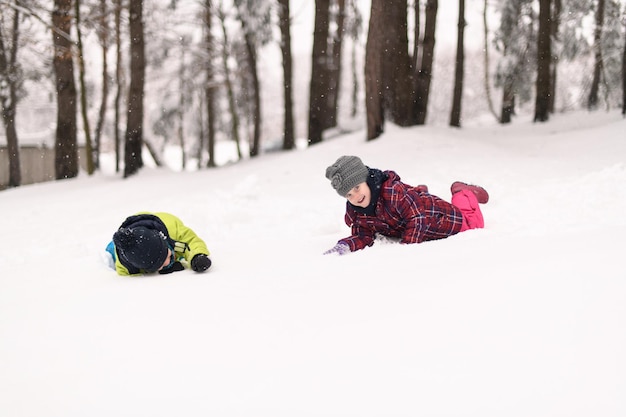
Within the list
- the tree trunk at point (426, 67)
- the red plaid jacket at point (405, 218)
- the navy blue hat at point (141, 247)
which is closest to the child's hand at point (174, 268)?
the navy blue hat at point (141, 247)

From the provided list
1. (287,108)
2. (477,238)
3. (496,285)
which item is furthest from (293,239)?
(287,108)

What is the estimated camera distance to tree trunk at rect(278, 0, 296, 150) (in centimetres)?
1384

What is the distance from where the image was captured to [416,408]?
1461 millimetres

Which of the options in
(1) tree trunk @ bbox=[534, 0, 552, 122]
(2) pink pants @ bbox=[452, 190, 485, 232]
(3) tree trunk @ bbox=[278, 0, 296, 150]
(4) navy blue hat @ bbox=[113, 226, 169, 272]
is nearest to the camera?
(4) navy blue hat @ bbox=[113, 226, 169, 272]

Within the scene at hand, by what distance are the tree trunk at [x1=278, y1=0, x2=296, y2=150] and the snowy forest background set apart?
4 cm

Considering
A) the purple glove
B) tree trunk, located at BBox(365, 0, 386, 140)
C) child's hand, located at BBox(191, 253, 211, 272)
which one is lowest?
child's hand, located at BBox(191, 253, 211, 272)

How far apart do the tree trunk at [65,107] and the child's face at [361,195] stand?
33.3 ft

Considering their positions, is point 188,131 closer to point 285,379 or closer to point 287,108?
point 287,108

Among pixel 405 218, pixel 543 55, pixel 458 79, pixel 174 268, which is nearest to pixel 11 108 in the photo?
pixel 458 79

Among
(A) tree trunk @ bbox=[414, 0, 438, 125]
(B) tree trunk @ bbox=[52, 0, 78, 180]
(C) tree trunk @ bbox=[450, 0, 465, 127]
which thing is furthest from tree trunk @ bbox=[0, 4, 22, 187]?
(C) tree trunk @ bbox=[450, 0, 465, 127]

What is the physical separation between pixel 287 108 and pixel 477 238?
1138 cm

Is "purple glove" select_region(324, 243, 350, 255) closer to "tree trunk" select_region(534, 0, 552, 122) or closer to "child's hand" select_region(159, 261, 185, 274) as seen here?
"child's hand" select_region(159, 261, 185, 274)

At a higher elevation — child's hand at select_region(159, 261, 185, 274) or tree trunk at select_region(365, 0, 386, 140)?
tree trunk at select_region(365, 0, 386, 140)

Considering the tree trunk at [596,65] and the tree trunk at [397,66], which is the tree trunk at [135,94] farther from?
the tree trunk at [596,65]
